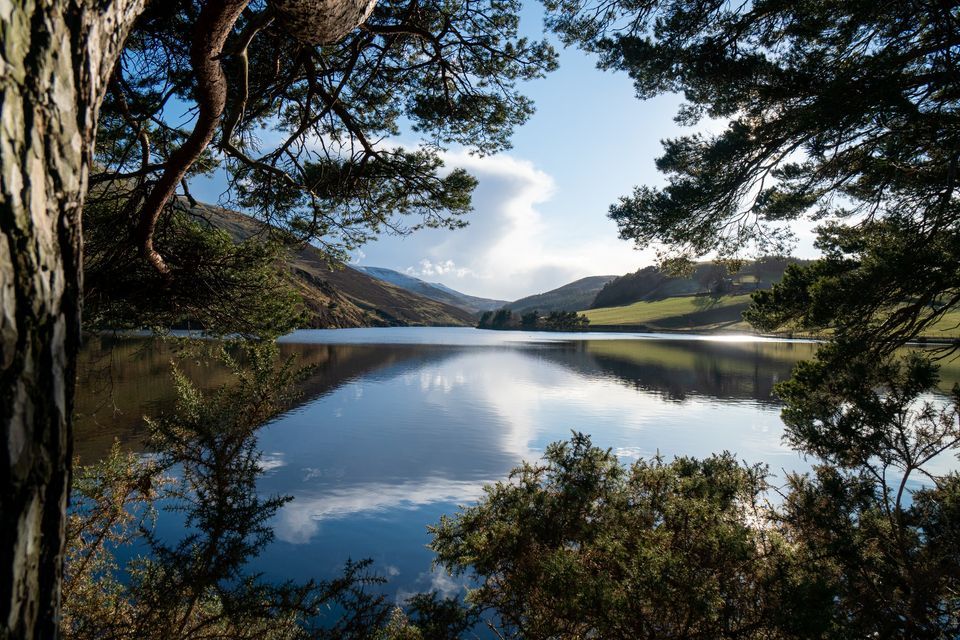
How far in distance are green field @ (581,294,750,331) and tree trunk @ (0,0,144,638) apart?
133m

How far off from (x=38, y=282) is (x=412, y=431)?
21040 millimetres

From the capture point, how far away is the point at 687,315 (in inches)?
5231

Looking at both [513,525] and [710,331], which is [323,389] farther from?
[710,331]

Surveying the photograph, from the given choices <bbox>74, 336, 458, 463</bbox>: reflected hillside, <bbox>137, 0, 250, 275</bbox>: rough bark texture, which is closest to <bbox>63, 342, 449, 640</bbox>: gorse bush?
<bbox>74, 336, 458, 463</bbox>: reflected hillside

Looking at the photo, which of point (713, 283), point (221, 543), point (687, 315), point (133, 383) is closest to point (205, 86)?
point (221, 543)

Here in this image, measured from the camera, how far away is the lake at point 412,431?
1113 centimetres

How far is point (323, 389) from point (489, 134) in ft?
86.1

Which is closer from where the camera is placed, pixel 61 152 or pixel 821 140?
pixel 61 152

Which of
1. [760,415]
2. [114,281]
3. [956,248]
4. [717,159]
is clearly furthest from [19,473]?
[760,415]

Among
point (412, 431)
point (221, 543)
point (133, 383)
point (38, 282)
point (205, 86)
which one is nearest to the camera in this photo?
point (38, 282)

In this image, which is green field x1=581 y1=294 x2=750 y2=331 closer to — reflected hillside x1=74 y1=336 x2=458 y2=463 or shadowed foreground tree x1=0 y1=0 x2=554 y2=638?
reflected hillside x1=74 y1=336 x2=458 y2=463

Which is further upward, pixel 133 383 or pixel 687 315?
pixel 687 315

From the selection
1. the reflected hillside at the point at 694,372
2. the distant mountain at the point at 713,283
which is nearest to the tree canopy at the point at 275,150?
the reflected hillside at the point at 694,372

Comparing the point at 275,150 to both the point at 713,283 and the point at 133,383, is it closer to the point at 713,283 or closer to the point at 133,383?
the point at 133,383
